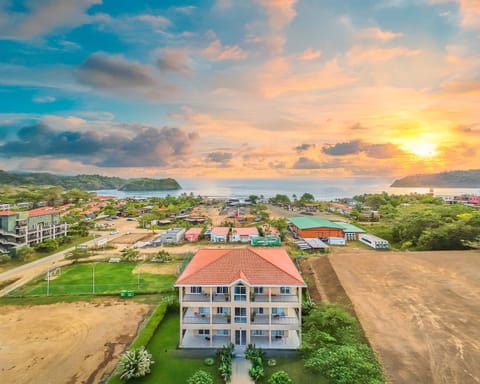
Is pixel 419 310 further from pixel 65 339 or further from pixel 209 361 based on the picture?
pixel 65 339

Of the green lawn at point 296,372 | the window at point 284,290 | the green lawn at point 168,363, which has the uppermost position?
the window at point 284,290

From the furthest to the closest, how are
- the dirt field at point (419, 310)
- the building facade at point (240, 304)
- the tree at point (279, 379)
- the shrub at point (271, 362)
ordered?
the building facade at point (240, 304)
the shrub at point (271, 362)
the dirt field at point (419, 310)
the tree at point (279, 379)

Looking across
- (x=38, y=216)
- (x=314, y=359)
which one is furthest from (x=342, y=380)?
(x=38, y=216)

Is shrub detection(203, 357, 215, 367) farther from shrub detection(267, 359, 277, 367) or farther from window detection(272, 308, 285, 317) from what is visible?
window detection(272, 308, 285, 317)

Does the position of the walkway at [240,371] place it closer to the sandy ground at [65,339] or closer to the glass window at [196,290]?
the glass window at [196,290]

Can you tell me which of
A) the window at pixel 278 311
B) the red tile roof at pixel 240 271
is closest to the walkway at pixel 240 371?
the window at pixel 278 311

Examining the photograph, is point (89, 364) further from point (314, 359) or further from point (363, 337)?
point (363, 337)

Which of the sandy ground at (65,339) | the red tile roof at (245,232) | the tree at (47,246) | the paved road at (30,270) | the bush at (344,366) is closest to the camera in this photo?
the bush at (344,366)
